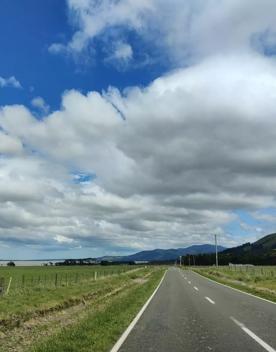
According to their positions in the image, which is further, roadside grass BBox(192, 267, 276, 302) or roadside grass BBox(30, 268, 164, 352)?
roadside grass BBox(192, 267, 276, 302)

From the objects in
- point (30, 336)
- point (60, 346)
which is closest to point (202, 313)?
point (30, 336)

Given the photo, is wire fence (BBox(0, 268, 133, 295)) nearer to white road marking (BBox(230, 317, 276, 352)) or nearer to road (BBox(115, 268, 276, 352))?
road (BBox(115, 268, 276, 352))

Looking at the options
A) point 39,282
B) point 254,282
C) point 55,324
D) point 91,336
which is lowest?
point 91,336

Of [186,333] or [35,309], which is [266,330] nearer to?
[186,333]

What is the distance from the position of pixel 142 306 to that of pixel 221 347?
10.7m

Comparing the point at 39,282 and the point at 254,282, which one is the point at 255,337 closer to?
the point at 254,282

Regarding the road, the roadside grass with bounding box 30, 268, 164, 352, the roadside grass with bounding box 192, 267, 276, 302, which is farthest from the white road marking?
the roadside grass with bounding box 192, 267, 276, 302

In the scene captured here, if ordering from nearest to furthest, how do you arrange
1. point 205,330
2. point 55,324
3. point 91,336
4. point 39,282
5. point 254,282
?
point 91,336 < point 205,330 < point 55,324 < point 39,282 < point 254,282

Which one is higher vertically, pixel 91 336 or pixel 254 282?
pixel 254 282

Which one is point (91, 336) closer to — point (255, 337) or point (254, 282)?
point (255, 337)

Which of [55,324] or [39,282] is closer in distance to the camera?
[55,324]

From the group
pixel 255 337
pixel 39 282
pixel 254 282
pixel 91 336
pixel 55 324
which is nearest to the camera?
pixel 255 337

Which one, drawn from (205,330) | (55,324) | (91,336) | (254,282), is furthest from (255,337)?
(254,282)

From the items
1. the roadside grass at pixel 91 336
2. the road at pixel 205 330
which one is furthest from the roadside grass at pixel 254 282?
the roadside grass at pixel 91 336
